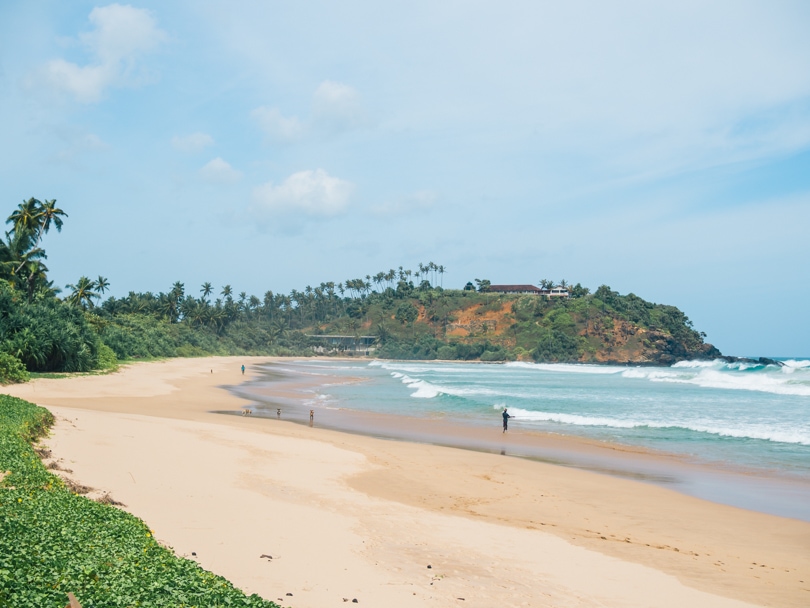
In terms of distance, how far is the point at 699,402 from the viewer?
40000 mm

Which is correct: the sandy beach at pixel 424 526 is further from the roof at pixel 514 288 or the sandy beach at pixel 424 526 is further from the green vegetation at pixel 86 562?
the roof at pixel 514 288

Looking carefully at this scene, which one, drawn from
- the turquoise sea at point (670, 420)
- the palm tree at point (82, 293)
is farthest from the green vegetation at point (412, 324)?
the turquoise sea at point (670, 420)

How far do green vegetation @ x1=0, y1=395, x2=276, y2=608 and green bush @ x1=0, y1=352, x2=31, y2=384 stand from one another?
25.1 metres

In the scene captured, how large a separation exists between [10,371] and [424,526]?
2781cm

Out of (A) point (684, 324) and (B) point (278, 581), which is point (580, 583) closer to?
(B) point (278, 581)

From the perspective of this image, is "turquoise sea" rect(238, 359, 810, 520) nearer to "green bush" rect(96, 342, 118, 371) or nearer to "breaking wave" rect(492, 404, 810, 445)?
"breaking wave" rect(492, 404, 810, 445)

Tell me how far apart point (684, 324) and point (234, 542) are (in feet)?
536

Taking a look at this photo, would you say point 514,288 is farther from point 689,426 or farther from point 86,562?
point 86,562

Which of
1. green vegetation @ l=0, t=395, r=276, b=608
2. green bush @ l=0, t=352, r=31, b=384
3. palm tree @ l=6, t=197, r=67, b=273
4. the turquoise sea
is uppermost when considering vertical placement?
palm tree @ l=6, t=197, r=67, b=273

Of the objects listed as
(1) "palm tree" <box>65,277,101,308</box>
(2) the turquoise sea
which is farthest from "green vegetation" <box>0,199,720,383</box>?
(2) the turquoise sea

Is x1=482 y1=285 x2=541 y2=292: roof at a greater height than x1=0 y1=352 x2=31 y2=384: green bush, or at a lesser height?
greater

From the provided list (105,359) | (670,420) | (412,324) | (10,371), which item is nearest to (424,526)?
(670,420)

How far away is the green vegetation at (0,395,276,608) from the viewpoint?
18.1 ft

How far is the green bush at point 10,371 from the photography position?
3039 centimetres
